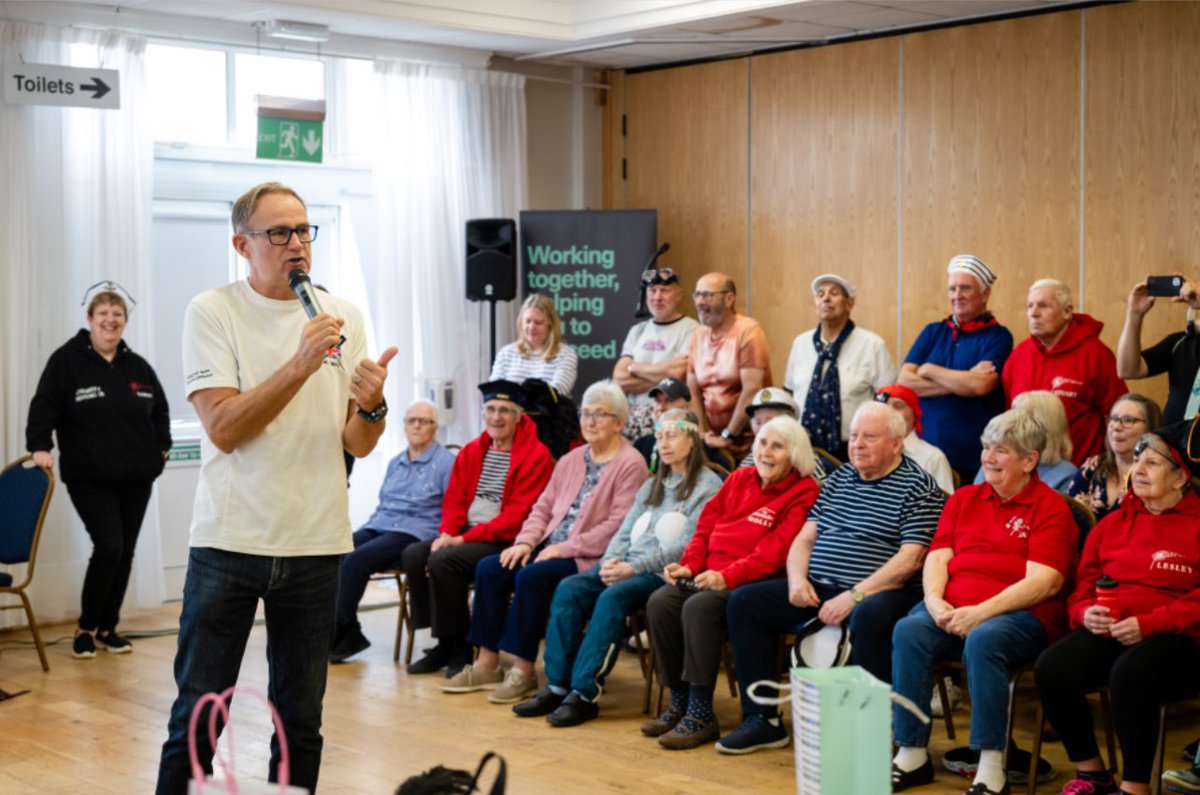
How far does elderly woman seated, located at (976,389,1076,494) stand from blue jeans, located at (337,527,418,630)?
265cm

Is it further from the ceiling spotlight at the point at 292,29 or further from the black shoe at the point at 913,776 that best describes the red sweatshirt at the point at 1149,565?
the ceiling spotlight at the point at 292,29

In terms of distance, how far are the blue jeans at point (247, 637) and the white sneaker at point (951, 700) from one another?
8.87 ft

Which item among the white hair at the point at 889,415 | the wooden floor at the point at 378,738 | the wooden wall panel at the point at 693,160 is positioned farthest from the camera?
the wooden wall panel at the point at 693,160

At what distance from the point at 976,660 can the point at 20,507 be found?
385 centimetres

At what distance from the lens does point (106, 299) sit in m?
6.27

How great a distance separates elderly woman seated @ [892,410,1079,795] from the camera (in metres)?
4.13

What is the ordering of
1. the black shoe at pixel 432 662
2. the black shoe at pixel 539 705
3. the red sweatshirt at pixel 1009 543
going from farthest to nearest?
1. the black shoe at pixel 432 662
2. the black shoe at pixel 539 705
3. the red sweatshirt at pixel 1009 543

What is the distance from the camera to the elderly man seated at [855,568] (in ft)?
14.9

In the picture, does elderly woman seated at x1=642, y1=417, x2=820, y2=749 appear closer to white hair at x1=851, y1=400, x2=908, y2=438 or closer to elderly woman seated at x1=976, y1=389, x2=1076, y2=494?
white hair at x1=851, y1=400, x2=908, y2=438

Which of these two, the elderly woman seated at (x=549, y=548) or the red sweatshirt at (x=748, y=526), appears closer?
the red sweatshirt at (x=748, y=526)

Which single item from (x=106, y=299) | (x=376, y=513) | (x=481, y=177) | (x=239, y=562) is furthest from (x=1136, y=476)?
(x=481, y=177)

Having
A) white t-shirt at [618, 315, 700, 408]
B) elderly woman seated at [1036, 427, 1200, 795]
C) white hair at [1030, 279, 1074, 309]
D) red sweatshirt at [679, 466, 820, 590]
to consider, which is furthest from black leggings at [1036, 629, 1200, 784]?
white t-shirt at [618, 315, 700, 408]

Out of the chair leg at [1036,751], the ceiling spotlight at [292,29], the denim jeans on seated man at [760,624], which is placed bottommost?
the chair leg at [1036,751]

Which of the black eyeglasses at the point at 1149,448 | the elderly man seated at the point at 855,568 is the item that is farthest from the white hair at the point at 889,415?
the black eyeglasses at the point at 1149,448
